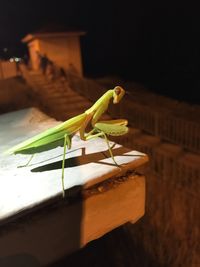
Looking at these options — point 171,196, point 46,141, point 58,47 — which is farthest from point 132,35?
point 46,141

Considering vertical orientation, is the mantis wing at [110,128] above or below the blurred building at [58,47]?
below

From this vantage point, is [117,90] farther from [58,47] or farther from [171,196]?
[58,47]

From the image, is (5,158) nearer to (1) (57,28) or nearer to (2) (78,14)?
(1) (57,28)

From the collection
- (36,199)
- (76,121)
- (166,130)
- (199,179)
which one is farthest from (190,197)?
(36,199)

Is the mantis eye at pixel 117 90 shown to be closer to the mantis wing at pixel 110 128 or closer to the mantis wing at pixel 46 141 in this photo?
the mantis wing at pixel 110 128

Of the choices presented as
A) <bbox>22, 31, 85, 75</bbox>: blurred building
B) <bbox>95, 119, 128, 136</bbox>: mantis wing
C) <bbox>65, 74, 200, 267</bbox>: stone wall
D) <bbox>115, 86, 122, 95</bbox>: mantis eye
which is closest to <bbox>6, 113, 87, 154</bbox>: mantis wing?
<bbox>95, 119, 128, 136</bbox>: mantis wing

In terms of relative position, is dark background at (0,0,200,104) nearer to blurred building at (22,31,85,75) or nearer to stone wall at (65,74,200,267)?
blurred building at (22,31,85,75)

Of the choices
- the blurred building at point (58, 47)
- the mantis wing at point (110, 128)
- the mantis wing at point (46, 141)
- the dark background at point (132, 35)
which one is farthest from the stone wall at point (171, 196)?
the dark background at point (132, 35)
